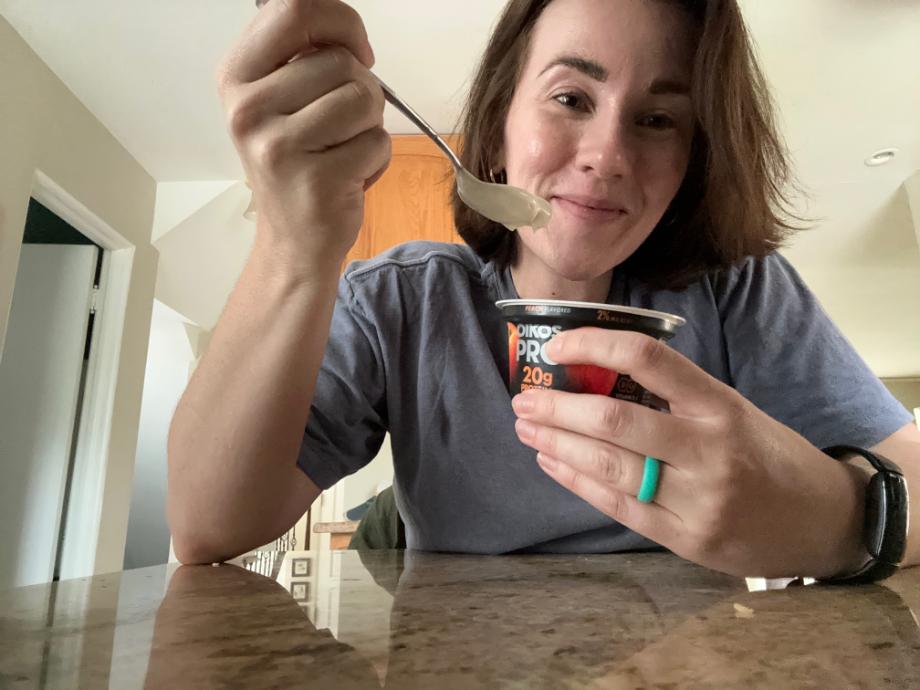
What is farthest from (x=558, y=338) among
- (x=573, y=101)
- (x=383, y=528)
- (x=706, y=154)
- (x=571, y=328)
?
(x=383, y=528)

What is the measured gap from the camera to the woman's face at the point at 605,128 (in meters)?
0.78

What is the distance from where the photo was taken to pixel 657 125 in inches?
32.6

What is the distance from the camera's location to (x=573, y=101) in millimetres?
817

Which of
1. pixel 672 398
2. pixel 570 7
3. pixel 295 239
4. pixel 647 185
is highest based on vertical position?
pixel 570 7

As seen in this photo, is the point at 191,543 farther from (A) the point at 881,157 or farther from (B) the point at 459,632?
(A) the point at 881,157

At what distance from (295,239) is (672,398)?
0.36 meters

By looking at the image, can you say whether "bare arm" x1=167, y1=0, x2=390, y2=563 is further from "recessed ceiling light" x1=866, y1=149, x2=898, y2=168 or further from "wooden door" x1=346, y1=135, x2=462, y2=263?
"recessed ceiling light" x1=866, y1=149, x2=898, y2=168

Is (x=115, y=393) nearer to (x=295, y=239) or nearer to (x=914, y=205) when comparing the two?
(x=295, y=239)

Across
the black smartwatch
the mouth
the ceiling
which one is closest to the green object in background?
the mouth

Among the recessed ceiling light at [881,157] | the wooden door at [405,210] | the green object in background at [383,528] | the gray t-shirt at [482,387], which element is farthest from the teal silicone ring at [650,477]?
the recessed ceiling light at [881,157]

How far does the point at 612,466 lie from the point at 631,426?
1.8 inches

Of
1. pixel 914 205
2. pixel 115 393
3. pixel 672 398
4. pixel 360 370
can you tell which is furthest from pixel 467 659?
pixel 914 205

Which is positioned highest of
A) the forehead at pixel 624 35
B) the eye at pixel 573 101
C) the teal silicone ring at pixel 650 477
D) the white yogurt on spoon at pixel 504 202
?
the forehead at pixel 624 35

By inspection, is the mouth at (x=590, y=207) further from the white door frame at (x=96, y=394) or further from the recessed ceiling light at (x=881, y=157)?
the recessed ceiling light at (x=881, y=157)
